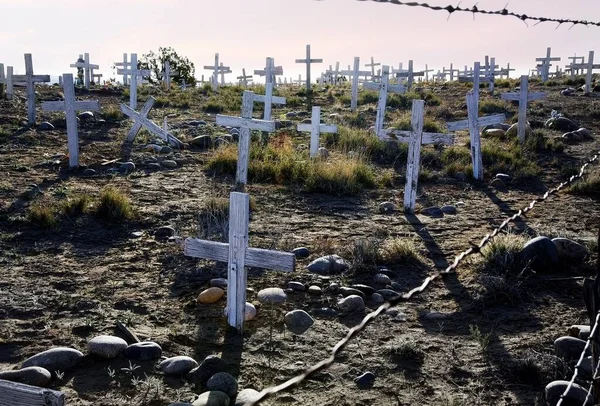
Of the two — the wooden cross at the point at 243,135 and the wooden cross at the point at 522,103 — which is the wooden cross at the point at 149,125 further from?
the wooden cross at the point at 522,103

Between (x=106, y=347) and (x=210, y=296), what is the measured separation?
123 centimetres

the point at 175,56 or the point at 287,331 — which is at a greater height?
the point at 175,56

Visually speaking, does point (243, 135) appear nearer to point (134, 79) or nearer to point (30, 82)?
point (30, 82)

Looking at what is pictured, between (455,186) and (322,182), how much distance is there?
2.50 meters

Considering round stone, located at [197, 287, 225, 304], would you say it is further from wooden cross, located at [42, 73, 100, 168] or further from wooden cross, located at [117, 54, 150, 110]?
wooden cross, located at [117, 54, 150, 110]

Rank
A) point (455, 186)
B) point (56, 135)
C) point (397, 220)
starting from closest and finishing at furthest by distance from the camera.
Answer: point (397, 220) < point (455, 186) < point (56, 135)

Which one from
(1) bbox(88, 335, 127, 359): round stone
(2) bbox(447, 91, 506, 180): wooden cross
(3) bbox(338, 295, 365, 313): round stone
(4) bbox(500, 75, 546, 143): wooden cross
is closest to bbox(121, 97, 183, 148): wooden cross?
(2) bbox(447, 91, 506, 180): wooden cross

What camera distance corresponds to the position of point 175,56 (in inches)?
1580

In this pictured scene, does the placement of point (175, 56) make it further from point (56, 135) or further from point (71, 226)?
point (71, 226)

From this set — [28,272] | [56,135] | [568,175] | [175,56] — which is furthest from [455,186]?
[175,56]

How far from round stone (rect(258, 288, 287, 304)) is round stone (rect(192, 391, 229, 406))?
1704 mm

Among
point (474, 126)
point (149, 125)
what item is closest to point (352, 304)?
point (474, 126)

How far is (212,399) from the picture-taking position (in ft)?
12.5

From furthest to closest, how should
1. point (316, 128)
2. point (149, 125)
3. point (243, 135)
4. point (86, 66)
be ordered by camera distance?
point (86, 66)
point (149, 125)
point (316, 128)
point (243, 135)
